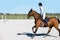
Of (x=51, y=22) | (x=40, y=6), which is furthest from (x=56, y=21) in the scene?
(x=40, y=6)

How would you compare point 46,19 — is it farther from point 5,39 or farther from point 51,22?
point 5,39

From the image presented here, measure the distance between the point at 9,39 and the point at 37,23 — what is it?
2452 millimetres

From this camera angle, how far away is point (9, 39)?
54.6 ft

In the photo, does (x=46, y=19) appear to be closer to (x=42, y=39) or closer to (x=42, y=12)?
(x=42, y=12)

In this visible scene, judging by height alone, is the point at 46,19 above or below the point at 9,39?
above

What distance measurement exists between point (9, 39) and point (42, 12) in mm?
3048

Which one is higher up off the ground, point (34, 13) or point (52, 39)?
point (34, 13)

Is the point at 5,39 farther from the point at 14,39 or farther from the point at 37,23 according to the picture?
the point at 37,23

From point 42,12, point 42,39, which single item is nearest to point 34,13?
point 42,12

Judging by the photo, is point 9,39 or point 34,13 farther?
point 34,13

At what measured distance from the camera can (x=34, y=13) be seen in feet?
59.1

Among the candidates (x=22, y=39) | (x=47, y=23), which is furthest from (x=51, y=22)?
(x=22, y=39)

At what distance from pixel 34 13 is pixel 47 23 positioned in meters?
1.18

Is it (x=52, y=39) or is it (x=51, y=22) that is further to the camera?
(x=51, y=22)
